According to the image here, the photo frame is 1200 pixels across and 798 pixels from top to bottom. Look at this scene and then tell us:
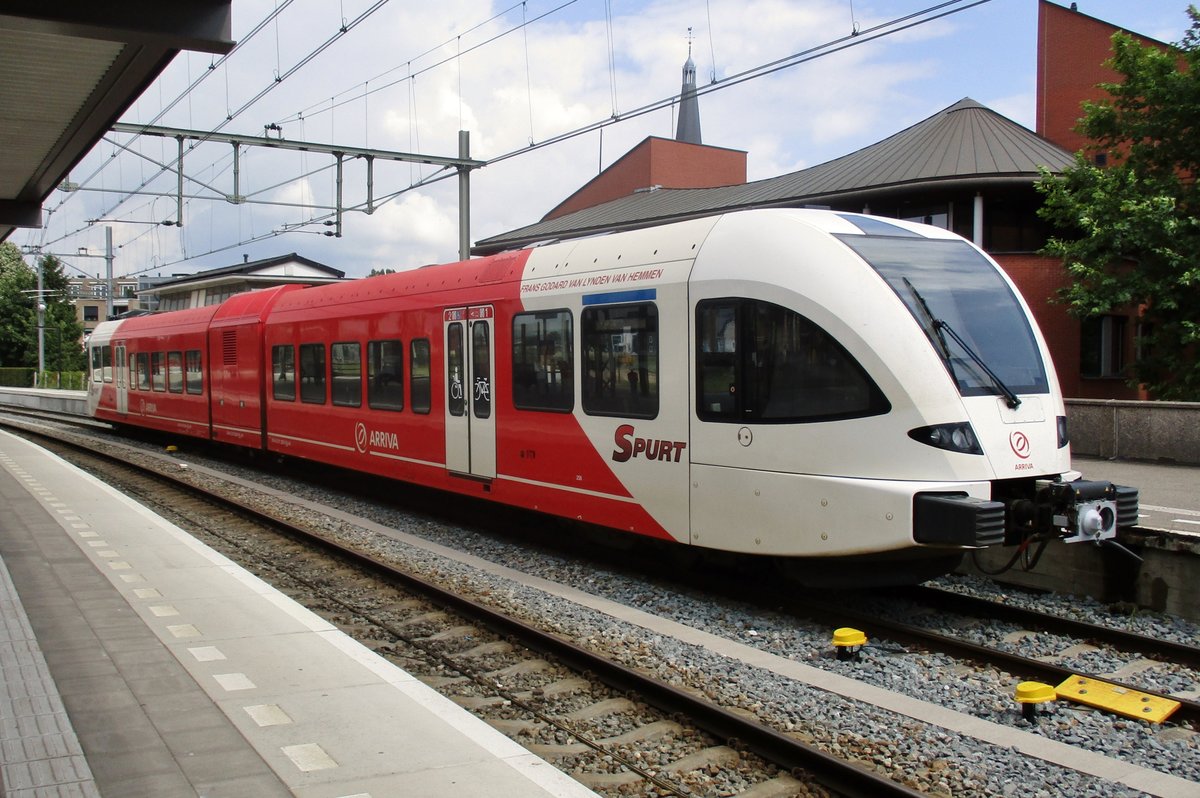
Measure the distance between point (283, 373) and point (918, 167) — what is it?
15203 mm

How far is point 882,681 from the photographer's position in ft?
20.9

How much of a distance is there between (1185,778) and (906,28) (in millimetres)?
8011

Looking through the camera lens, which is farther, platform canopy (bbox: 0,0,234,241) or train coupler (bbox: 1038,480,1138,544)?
train coupler (bbox: 1038,480,1138,544)

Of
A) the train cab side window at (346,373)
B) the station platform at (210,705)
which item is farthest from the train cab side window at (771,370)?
the train cab side window at (346,373)

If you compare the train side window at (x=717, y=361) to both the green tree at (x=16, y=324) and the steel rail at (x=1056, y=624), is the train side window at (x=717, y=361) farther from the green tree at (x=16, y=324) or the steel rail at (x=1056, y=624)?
the green tree at (x=16, y=324)

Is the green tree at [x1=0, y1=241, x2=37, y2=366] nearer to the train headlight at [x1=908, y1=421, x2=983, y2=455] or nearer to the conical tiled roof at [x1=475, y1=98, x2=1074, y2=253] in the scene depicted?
the conical tiled roof at [x1=475, y1=98, x2=1074, y2=253]

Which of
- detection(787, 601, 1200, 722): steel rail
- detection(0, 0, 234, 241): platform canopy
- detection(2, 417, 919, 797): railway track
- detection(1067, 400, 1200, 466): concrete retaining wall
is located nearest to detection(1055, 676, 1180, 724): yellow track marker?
detection(787, 601, 1200, 722): steel rail

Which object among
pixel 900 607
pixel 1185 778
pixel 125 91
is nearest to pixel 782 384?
pixel 900 607

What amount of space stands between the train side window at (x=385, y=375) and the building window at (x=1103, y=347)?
18008 mm

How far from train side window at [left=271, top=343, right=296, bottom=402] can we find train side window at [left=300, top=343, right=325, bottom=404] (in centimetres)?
45

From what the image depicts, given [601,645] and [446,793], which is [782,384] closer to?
[601,645]

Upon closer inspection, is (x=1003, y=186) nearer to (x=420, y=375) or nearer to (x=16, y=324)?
(x=420, y=375)

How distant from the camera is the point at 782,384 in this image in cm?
760

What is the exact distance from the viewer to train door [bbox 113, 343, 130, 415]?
25594 mm
